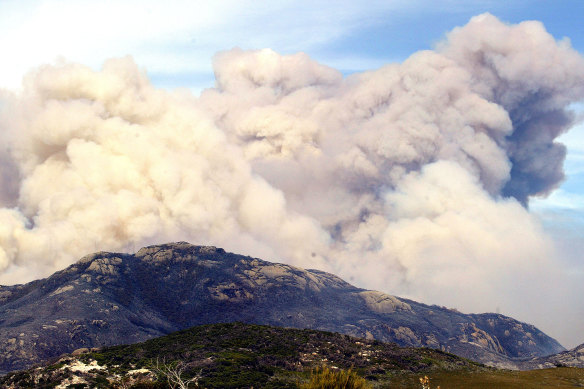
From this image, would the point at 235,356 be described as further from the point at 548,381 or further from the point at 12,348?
the point at 12,348

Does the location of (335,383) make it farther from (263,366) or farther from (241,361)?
(241,361)

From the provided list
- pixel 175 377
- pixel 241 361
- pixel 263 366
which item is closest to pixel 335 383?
pixel 175 377

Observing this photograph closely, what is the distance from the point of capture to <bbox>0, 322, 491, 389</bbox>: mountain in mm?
A: 84000

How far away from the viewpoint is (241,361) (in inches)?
3799

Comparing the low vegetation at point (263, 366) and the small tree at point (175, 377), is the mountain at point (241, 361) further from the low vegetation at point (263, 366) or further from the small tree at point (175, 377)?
the small tree at point (175, 377)

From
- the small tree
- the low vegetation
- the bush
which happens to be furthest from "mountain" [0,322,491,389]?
the bush

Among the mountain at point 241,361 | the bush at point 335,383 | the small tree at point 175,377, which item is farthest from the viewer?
the mountain at point 241,361

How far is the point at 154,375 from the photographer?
83750 millimetres

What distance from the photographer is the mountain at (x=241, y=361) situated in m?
84.0

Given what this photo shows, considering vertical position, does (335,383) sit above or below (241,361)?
below

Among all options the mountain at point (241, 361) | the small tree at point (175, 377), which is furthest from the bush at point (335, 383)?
the mountain at point (241, 361)

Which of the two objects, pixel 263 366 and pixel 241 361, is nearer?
pixel 263 366

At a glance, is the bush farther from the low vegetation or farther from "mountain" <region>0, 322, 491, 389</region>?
"mountain" <region>0, 322, 491, 389</region>

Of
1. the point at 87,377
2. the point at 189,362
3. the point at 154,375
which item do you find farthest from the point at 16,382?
the point at 189,362
